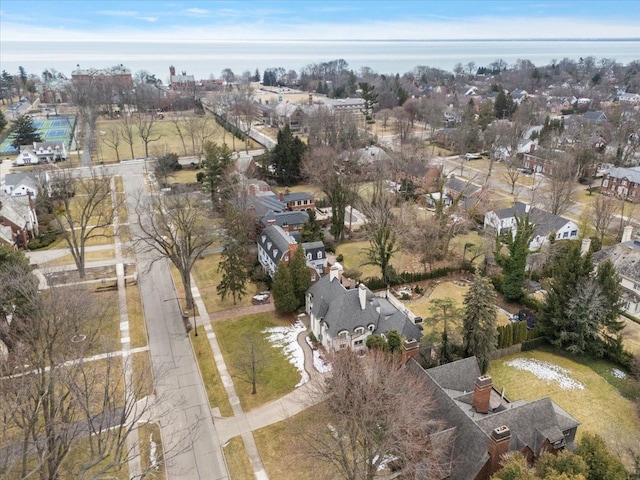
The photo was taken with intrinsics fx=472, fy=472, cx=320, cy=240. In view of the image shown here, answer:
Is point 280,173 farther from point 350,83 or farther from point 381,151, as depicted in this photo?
point 350,83

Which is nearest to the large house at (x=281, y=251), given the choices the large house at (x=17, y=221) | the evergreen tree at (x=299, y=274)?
the evergreen tree at (x=299, y=274)

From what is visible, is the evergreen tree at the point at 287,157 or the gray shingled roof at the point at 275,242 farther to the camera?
the evergreen tree at the point at 287,157

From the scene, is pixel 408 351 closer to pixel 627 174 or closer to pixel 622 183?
pixel 622 183

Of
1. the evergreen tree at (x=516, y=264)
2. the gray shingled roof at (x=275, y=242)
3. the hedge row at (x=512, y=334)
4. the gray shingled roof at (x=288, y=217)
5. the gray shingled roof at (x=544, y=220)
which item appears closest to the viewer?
the hedge row at (x=512, y=334)

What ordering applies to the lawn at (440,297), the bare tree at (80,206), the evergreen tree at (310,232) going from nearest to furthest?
the lawn at (440,297) < the evergreen tree at (310,232) < the bare tree at (80,206)

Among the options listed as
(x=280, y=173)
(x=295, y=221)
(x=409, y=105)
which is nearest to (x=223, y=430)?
(x=295, y=221)

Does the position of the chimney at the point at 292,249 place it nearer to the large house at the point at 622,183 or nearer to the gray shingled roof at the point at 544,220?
the gray shingled roof at the point at 544,220

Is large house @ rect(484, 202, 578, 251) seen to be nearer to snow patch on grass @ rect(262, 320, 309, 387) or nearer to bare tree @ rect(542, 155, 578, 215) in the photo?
bare tree @ rect(542, 155, 578, 215)
